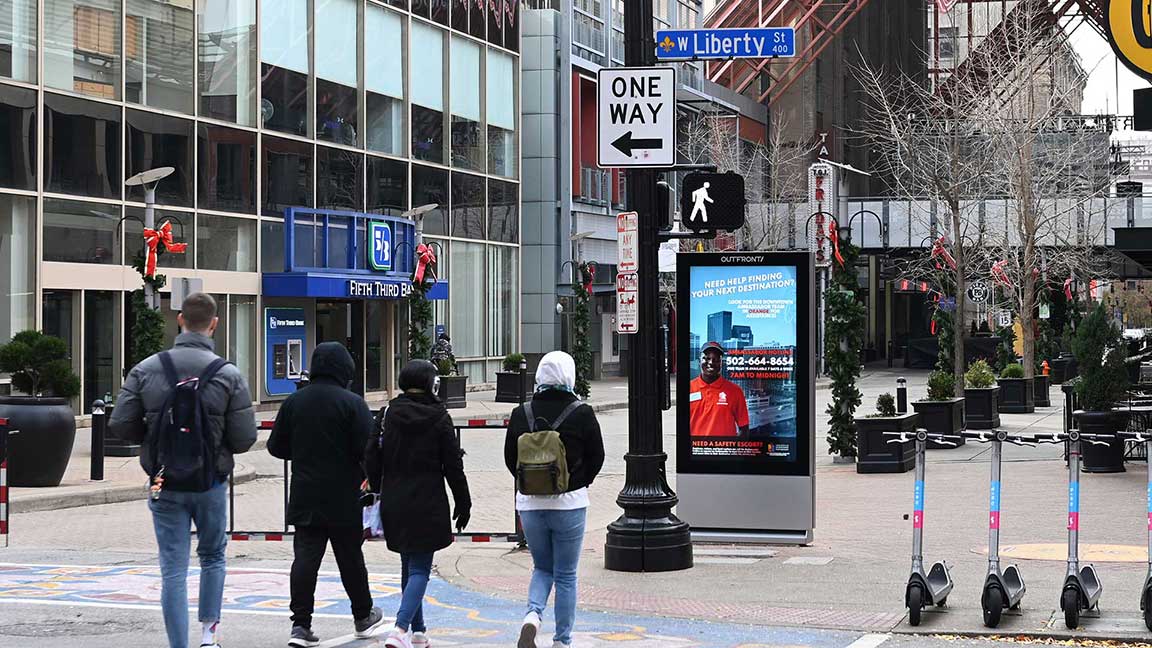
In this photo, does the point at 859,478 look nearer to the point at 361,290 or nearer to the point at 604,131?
the point at 604,131

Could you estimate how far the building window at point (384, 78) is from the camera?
128 feet

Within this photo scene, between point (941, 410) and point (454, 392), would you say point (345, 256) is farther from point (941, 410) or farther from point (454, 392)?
point (941, 410)

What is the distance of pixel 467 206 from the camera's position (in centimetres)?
4391

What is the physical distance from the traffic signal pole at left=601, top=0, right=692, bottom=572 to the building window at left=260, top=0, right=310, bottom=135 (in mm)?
24152

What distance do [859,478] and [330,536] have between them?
11.7 m

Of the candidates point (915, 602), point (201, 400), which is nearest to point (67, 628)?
point (201, 400)

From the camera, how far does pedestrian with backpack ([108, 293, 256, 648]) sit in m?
7.70

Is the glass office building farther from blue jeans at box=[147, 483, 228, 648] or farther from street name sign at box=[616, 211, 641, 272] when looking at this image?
blue jeans at box=[147, 483, 228, 648]

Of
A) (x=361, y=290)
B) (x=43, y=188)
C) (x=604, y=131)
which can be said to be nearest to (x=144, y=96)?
(x=43, y=188)

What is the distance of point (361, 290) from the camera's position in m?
36.6

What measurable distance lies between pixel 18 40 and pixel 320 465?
71.7ft

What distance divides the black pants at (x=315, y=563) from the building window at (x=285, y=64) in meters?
26.8

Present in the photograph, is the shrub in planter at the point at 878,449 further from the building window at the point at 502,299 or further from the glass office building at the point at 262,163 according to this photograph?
the building window at the point at 502,299

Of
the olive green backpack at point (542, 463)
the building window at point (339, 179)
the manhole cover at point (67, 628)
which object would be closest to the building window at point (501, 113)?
the building window at point (339, 179)
